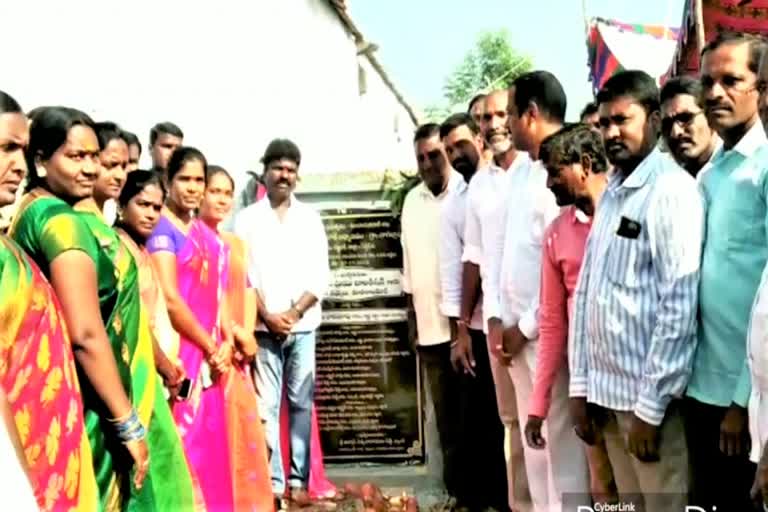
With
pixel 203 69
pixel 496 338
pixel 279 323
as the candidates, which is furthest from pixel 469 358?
pixel 203 69

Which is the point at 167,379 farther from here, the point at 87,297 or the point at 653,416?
the point at 653,416

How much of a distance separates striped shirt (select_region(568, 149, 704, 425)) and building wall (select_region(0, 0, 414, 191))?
118 inches

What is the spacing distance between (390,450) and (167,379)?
7.54ft

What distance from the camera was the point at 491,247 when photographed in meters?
5.12

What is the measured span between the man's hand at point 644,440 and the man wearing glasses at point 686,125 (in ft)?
3.30

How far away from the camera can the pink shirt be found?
401 centimetres

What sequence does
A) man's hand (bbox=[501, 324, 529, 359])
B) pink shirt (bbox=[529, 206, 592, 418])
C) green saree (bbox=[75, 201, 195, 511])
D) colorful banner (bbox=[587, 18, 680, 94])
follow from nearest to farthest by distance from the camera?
1. green saree (bbox=[75, 201, 195, 511])
2. pink shirt (bbox=[529, 206, 592, 418])
3. man's hand (bbox=[501, 324, 529, 359])
4. colorful banner (bbox=[587, 18, 680, 94])

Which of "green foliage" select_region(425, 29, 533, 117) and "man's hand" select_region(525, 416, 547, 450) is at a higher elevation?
"green foliage" select_region(425, 29, 533, 117)

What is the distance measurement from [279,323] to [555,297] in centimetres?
229

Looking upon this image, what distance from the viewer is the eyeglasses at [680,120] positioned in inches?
156

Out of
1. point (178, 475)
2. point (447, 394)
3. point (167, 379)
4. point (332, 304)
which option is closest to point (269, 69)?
point (332, 304)

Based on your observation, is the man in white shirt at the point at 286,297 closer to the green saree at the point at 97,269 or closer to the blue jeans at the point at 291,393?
the blue jeans at the point at 291,393

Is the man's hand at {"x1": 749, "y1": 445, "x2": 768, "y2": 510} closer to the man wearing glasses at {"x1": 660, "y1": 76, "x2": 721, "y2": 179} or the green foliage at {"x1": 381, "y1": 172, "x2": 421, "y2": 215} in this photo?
the man wearing glasses at {"x1": 660, "y1": 76, "x2": 721, "y2": 179}

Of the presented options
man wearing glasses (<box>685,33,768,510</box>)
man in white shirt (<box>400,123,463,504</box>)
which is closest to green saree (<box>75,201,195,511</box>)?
man wearing glasses (<box>685,33,768,510</box>)
